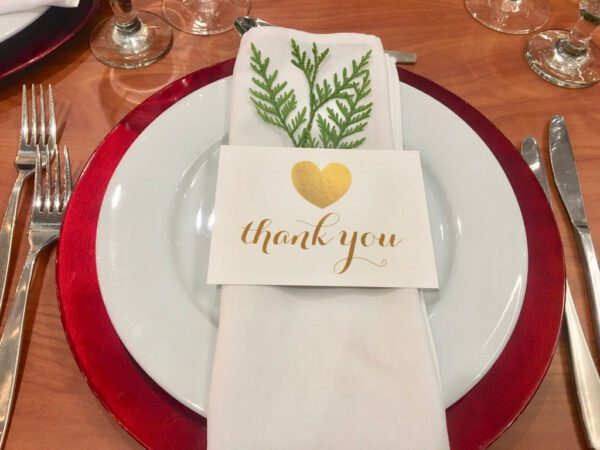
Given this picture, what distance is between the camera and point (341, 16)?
72cm

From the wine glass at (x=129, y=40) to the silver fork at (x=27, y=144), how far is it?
0.11 metres

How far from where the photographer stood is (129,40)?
2.17ft

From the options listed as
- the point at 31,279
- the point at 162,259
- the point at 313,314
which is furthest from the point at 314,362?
the point at 31,279

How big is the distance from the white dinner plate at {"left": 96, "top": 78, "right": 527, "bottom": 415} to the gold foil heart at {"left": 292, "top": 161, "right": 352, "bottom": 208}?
0.10 metres

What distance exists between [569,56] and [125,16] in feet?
2.10

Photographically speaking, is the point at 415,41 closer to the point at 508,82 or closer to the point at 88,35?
the point at 508,82

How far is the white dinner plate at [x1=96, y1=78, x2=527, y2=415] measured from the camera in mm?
387

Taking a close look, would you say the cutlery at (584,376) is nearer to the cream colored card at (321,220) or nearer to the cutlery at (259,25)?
the cream colored card at (321,220)

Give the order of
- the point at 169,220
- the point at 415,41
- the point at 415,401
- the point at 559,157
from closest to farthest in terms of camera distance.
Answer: the point at 415,401 < the point at 169,220 < the point at 559,157 < the point at 415,41

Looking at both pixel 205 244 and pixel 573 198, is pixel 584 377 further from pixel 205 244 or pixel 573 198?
pixel 205 244

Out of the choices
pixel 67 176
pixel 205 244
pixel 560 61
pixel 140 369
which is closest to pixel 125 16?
pixel 67 176

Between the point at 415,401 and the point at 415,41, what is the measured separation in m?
0.54

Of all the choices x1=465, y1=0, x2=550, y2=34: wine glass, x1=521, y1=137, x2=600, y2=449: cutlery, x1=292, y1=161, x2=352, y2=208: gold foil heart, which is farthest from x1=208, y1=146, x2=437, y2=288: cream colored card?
x1=465, y1=0, x2=550, y2=34: wine glass

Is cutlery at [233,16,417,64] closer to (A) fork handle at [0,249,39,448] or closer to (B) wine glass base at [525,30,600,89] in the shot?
(B) wine glass base at [525,30,600,89]
